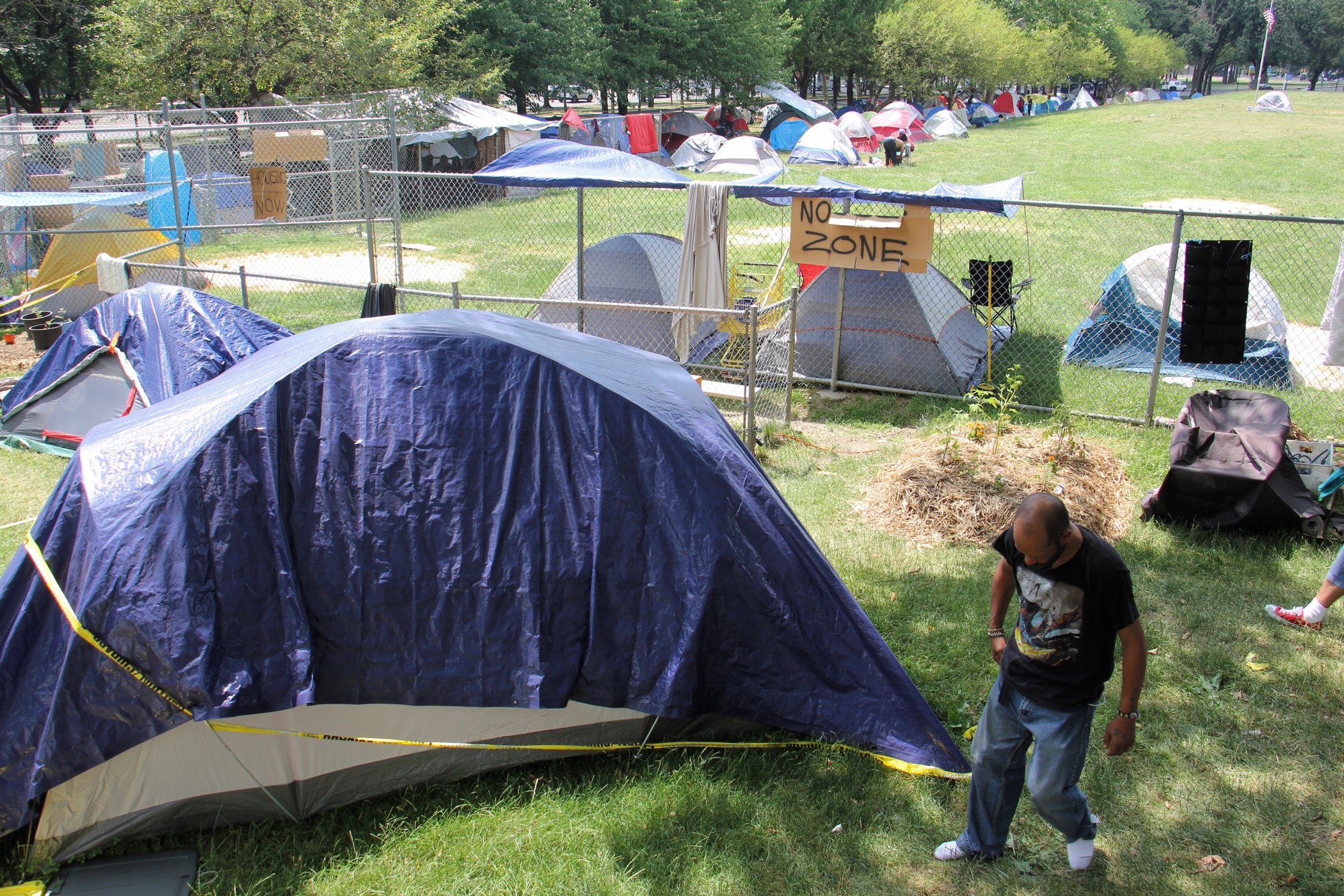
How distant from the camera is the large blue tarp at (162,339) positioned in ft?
24.7

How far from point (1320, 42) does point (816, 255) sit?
117 metres

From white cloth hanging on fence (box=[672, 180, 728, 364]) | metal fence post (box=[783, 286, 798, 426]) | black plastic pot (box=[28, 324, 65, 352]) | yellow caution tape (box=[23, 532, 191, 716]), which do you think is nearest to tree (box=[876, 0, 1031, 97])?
white cloth hanging on fence (box=[672, 180, 728, 364])

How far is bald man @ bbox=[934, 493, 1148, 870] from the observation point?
3.06 meters

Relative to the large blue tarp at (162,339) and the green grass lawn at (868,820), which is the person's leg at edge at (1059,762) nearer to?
the green grass lawn at (868,820)

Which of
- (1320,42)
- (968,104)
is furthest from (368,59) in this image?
(1320,42)

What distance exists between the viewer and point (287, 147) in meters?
15.2

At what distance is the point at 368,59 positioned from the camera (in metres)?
20.4

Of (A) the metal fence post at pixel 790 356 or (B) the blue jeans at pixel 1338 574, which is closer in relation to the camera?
(B) the blue jeans at pixel 1338 574

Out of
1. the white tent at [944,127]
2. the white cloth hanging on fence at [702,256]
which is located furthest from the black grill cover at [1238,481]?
the white tent at [944,127]

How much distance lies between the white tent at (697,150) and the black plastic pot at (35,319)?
21750 mm

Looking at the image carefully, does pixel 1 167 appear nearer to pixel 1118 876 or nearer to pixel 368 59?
pixel 368 59

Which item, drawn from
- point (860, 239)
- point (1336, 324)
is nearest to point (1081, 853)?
point (860, 239)

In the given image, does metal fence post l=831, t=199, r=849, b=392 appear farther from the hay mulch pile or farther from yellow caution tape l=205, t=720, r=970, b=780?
yellow caution tape l=205, t=720, r=970, b=780

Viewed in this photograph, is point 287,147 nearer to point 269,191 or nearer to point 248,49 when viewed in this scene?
point 269,191
